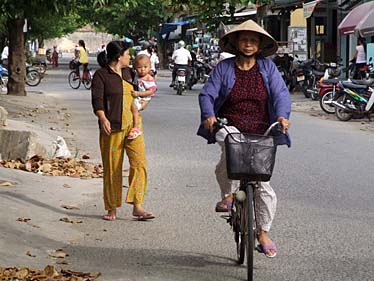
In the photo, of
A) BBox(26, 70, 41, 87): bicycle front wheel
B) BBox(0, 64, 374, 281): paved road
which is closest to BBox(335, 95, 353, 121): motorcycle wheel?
BBox(0, 64, 374, 281): paved road

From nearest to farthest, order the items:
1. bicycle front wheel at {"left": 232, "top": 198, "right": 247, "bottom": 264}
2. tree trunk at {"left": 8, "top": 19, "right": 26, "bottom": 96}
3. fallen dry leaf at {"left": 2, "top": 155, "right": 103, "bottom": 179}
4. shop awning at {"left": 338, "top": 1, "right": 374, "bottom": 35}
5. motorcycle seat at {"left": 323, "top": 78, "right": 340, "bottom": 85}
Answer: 1. bicycle front wheel at {"left": 232, "top": 198, "right": 247, "bottom": 264}
2. fallen dry leaf at {"left": 2, "top": 155, "right": 103, "bottom": 179}
3. motorcycle seat at {"left": 323, "top": 78, "right": 340, "bottom": 85}
4. tree trunk at {"left": 8, "top": 19, "right": 26, "bottom": 96}
5. shop awning at {"left": 338, "top": 1, "right": 374, "bottom": 35}

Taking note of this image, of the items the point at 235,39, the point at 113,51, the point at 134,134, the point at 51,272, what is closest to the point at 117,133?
the point at 134,134

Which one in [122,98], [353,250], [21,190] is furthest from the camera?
[21,190]

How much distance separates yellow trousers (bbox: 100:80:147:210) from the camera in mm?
8695

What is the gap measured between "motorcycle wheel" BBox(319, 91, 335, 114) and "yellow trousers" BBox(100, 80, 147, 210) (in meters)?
13.4

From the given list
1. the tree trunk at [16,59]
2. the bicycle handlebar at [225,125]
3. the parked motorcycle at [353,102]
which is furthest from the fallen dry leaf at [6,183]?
the tree trunk at [16,59]

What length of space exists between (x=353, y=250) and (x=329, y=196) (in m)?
2.88

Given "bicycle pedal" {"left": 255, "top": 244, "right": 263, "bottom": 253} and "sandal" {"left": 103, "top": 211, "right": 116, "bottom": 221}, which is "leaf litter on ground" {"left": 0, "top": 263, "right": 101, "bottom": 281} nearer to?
"bicycle pedal" {"left": 255, "top": 244, "right": 263, "bottom": 253}

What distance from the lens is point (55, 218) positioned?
29.0 feet

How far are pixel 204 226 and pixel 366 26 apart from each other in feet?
58.7

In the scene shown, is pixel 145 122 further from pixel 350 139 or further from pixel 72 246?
pixel 72 246

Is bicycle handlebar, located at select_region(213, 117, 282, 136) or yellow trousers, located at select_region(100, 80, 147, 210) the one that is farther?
yellow trousers, located at select_region(100, 80, 147, 210)

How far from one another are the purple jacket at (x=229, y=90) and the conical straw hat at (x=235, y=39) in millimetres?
122

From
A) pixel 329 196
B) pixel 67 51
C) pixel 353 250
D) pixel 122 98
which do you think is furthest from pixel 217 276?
pixel 67 51
